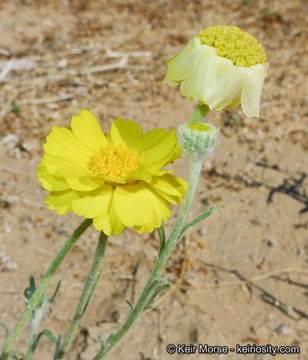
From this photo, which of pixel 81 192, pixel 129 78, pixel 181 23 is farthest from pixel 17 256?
pixel 181 23

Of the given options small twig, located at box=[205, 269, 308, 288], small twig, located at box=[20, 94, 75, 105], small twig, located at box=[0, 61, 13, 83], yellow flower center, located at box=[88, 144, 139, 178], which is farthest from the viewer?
small twig, located at box=[0, 61, 13, 83]

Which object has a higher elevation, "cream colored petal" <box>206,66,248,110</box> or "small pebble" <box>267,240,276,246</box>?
"cream colored petal" <box>206,66,248,110</box>

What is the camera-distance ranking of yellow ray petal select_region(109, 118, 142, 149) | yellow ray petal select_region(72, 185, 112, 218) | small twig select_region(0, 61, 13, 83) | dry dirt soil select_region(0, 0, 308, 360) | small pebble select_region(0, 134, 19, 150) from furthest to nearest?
small twig select_region(0, 61, 13, 83), small pebble select_region(0, 134, 19, 150), dry dirt soil select_region(0, 0, 308, 360), yellow ray petal select_region(109, 118, 142, 149), yellow ray petal select_region(72, 185, 112, 218)

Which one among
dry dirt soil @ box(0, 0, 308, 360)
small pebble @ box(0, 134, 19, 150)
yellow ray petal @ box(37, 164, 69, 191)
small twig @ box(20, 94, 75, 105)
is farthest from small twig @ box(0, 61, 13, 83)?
yellow ray petal @ box(37, 164, 69, 191)

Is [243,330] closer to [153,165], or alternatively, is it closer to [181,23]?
[153,165]

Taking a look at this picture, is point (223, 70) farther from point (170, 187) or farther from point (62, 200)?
point (62, 200)

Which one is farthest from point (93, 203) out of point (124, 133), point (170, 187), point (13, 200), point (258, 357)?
point (13, 200)

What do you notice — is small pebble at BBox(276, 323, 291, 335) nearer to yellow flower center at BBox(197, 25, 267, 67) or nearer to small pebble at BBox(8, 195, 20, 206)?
yellow flower center at BBox(197, 25, 267, 67)

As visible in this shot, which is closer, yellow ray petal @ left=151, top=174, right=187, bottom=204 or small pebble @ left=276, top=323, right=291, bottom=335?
yellow ray petal @ left=151, top=174, right=187, bottom=204
